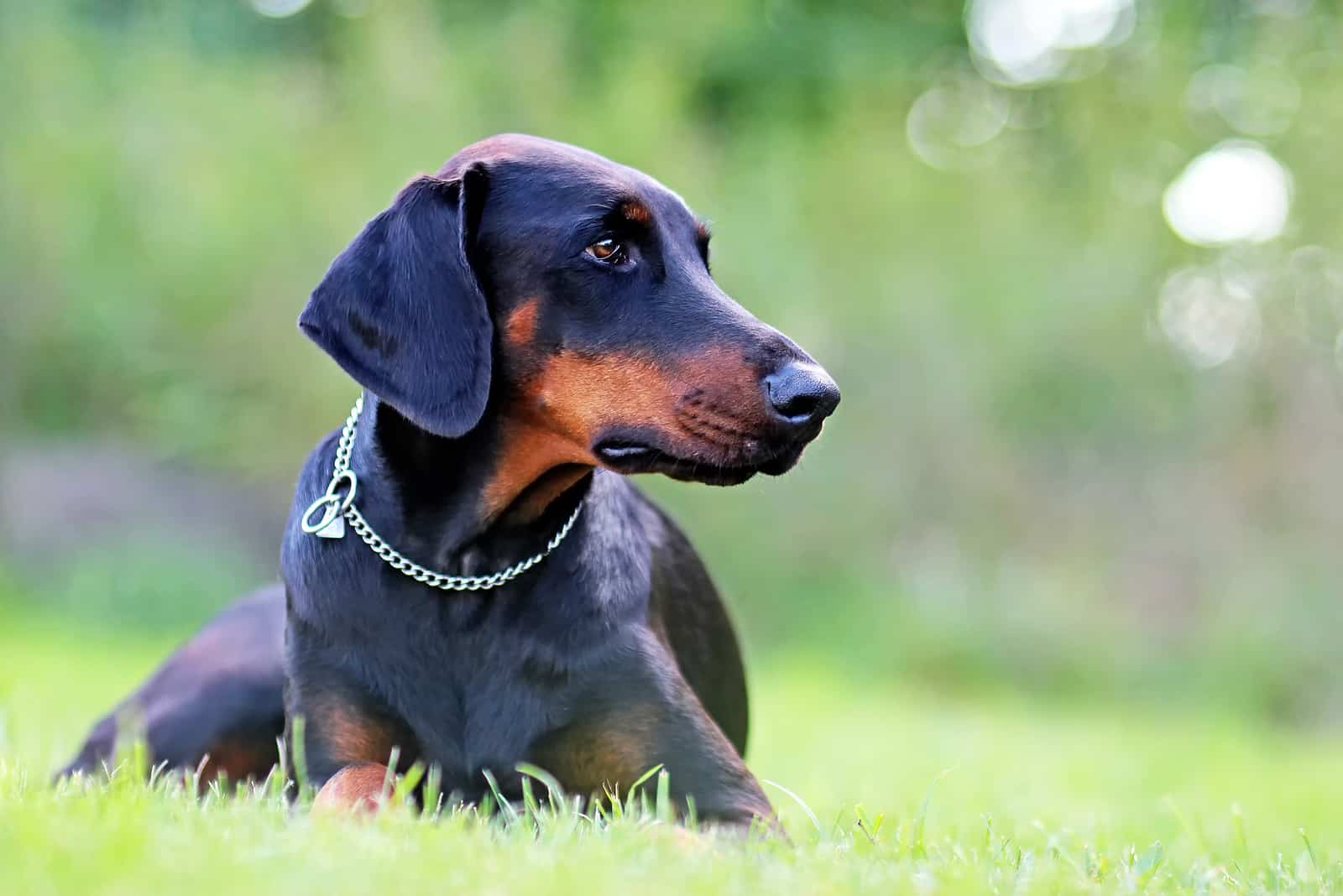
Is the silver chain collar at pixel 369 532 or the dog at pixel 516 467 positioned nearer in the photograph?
the dog at pixel 516 467

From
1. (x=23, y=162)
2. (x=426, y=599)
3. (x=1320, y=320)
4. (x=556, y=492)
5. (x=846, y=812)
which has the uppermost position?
(x=23, y=162)

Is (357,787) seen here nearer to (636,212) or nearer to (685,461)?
(685,461)

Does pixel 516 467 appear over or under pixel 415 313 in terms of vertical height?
under

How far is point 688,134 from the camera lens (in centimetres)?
1176

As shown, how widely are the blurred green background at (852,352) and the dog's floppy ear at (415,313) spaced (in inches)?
264

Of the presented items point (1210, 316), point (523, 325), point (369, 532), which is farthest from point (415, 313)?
point (1210, 316)

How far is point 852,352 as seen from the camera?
1116 centimetres

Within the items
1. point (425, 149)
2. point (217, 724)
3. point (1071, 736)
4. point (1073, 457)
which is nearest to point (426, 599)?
Answer: point (217, 724)

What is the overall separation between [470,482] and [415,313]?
0.38 m

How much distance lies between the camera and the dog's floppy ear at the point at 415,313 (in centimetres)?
291

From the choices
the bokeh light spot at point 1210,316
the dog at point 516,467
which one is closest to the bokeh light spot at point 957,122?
the bokeh light spot at point 1210,316

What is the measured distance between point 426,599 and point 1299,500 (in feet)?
30.7

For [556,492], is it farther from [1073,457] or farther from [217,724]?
[1073,457]

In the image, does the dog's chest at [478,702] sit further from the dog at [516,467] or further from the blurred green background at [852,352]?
the blurred green background at [852,352]
